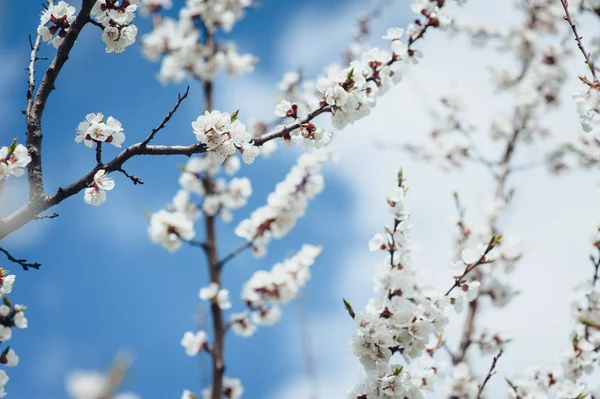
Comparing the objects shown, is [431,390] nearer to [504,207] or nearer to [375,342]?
[375,342]

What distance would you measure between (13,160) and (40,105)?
0.33 m

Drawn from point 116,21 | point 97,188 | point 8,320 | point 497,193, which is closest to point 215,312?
point 8,320

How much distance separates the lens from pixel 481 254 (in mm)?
3230

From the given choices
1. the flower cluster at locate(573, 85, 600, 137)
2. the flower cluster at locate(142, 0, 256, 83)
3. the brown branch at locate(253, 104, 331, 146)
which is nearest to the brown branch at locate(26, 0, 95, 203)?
the brown branch at locate(253, 104, 331, 146)

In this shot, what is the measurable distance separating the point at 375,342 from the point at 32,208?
1.95m

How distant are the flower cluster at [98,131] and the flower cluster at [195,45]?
398cm

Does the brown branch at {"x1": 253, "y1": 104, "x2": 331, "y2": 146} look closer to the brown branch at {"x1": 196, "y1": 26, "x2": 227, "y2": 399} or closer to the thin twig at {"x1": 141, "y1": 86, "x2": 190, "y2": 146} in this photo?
the thin twig at {"x1": 141, "y1": 86, "x2": 190, "y2": 146}

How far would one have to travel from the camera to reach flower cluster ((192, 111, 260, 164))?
259 centimetres

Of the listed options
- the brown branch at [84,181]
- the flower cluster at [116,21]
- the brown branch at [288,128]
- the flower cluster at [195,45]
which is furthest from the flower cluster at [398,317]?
the flower cluster at [195,45]

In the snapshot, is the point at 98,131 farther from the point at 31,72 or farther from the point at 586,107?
the point at 586,107

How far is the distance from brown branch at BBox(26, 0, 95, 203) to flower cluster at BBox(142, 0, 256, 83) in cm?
384

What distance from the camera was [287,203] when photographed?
528cm

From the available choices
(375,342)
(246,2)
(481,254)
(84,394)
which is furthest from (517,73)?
(84,394)

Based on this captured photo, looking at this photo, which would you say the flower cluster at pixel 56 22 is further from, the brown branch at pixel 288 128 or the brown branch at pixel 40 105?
the brown branch at pixel 288 128
